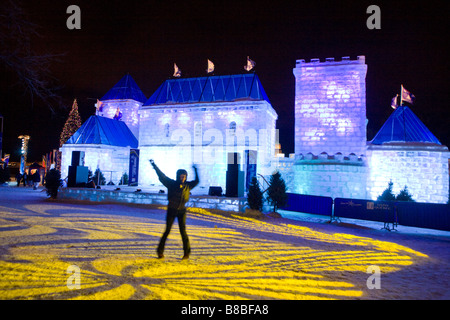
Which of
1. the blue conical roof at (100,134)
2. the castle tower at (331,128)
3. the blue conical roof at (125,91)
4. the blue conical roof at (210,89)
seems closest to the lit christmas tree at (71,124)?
the blue conical roof at (125,91)

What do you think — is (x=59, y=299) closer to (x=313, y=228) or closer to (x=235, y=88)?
(x=313, y=228)

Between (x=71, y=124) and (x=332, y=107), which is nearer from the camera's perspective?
(x=332, y=107)

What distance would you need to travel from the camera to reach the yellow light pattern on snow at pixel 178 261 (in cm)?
430

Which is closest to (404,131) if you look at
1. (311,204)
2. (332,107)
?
(332,107)

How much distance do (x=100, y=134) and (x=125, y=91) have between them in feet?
33.0

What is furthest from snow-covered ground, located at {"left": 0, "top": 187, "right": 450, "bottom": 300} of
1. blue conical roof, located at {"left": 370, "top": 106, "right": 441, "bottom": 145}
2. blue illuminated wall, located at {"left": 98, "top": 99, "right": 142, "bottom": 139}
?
blue illuminated wall, located at {"left": 98, "top": 99, "right": 142, "bottom": 139}

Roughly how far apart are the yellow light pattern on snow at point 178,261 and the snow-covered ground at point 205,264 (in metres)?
0.02

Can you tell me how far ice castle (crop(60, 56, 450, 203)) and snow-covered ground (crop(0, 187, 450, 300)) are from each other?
248 inches

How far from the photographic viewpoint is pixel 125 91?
36781 millimetres

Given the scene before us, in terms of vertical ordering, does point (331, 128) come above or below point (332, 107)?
below

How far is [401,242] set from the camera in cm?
1030

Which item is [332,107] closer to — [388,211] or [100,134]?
[388,211]

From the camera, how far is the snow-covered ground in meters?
4.34

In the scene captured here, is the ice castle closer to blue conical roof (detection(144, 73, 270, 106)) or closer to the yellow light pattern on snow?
blue conical roof (detection(144, 73, 270, 106))
